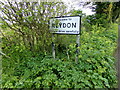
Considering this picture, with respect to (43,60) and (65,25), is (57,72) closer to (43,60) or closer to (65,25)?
(43,60)

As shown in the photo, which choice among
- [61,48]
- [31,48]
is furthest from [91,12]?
[31,48]

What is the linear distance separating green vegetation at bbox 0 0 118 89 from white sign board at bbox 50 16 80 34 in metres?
0.17

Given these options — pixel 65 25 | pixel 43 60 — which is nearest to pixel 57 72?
pixel 43 60

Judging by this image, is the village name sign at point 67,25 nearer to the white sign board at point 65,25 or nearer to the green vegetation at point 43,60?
the white sign board at point 65,25

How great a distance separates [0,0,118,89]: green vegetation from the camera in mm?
1575

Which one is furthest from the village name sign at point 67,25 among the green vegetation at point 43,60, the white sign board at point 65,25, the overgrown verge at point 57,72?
the overgrown verge at point 57,72

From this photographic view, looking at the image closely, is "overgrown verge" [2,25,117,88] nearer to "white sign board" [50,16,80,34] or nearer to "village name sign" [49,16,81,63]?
"village name sign" [49,16,81,63]

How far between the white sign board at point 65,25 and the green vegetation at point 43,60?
0.57 feet

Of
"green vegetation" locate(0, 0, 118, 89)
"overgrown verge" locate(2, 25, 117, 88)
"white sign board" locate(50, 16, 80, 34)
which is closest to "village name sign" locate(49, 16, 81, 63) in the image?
"white sign board" locate(50, 16, 80, 34)

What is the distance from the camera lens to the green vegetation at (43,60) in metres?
1.58

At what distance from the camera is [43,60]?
1.98m

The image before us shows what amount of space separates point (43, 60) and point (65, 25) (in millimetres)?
960

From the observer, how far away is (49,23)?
6.91 ft

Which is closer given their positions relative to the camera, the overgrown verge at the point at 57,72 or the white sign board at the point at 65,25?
the overgrown verge at the point at 57,72
